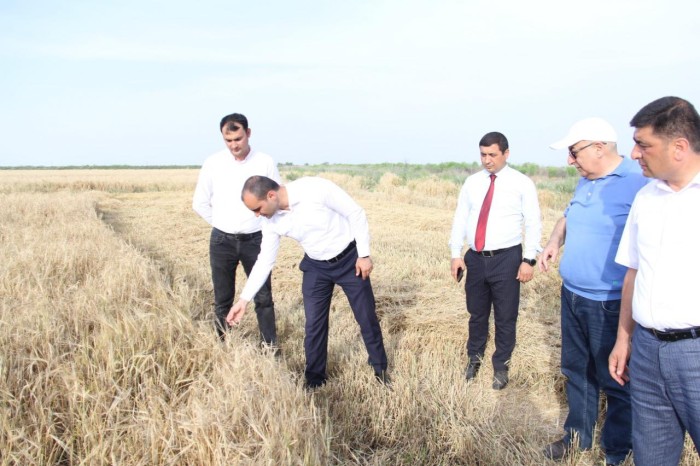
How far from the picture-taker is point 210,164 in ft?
14.5

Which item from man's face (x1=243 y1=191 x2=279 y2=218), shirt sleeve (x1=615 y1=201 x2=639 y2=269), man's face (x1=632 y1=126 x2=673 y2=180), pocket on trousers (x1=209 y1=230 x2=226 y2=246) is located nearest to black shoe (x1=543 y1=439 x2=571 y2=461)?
shirt sleeve (x1=615 y1=201 x2=639 y2=269)

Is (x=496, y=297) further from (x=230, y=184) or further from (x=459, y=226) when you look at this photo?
(x=230, y=184)

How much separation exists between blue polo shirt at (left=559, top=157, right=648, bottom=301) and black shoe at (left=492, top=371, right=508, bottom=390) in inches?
52.9

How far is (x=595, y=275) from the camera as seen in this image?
2783 mm

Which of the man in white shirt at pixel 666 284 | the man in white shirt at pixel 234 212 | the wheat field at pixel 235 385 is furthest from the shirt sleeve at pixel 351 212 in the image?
the man in white shirt at pixel 666 284

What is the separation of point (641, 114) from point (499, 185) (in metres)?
1.98

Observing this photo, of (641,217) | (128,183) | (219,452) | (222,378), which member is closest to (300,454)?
(219,452)

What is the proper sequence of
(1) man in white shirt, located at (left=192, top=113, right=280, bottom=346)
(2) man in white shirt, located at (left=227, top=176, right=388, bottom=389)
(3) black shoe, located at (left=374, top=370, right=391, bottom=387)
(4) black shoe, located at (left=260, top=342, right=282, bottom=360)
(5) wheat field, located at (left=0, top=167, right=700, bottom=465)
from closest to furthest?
(5) wheat field, located at (left=0, top=167, right=700, bottom=465) < (4) black shoe, located at (left=260, top=342, right=282, bottom=360) < (2) man in white shirt, located at (left=227, top=176, right=388, bottom=389) < (3) black shoe, located at (left=374, top=370, right=391, bottom=387) < (1) man in white shirt, located at (left=192, top=113, right=280, bottom=346)

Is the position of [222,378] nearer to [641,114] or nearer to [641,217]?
[641,217]

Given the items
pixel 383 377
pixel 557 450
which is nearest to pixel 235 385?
pixel 383 377

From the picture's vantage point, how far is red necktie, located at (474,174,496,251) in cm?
393

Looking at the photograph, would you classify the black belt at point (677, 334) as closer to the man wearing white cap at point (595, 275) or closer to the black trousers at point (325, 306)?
the man wearing white cap at point (595, 275)

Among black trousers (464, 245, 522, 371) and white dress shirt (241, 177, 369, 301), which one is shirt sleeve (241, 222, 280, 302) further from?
black trousers (464, 245, 522, 371)

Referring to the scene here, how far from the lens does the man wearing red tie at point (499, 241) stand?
154 inches
